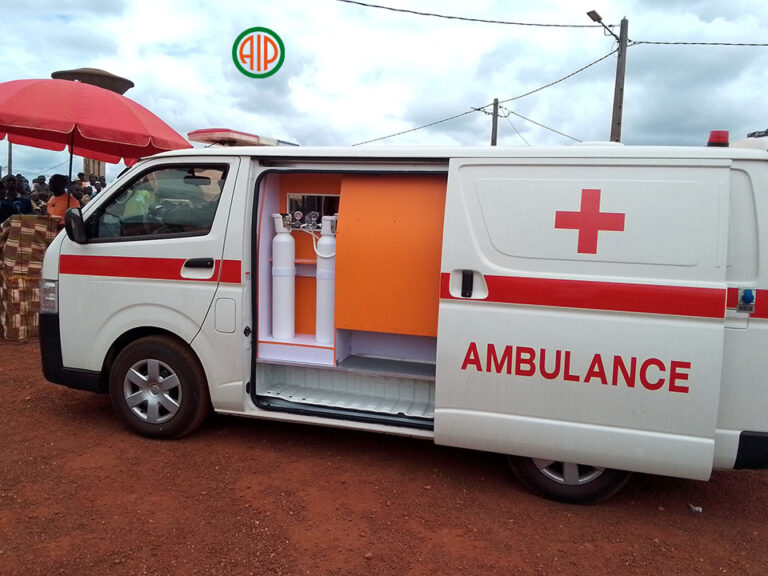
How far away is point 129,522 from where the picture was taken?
131 inches

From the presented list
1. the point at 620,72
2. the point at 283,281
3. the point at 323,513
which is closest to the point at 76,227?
the point at 283,281

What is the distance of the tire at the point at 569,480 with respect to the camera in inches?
142

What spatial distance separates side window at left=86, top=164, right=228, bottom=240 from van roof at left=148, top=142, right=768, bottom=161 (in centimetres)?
16

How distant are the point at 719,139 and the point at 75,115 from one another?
634 cm

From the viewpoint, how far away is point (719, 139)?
11.2 feet

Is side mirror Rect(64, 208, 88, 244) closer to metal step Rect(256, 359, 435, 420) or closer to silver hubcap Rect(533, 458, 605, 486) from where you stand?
metal step Rect(256, 359, 435, 420)

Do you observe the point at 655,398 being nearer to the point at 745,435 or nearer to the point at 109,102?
the point at 745,435

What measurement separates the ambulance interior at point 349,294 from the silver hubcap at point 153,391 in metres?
0.65

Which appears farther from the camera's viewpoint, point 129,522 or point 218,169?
point 218,169

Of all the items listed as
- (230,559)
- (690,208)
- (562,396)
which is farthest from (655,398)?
(230,559)

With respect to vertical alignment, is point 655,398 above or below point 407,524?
above

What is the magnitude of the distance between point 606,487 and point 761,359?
3.82 ft

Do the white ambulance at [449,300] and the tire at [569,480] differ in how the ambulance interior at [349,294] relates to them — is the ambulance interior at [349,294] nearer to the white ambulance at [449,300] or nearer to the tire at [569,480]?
the white ambulance at [449,300]

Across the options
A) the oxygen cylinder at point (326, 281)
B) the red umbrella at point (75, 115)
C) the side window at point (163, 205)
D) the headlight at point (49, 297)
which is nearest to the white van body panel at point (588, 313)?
the oxygen cylinder at point (326, 281)
